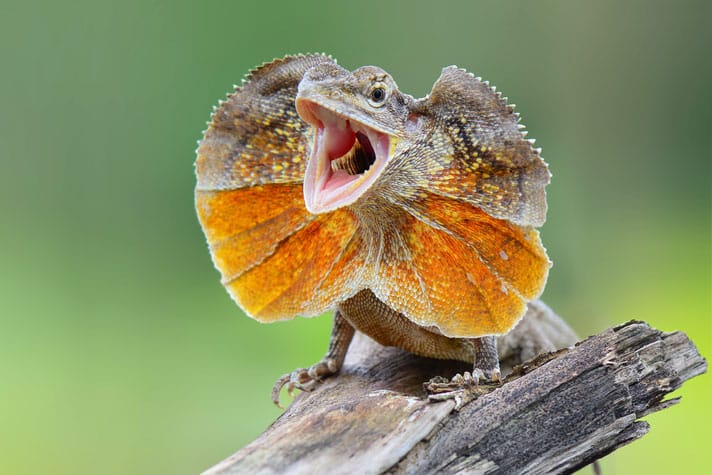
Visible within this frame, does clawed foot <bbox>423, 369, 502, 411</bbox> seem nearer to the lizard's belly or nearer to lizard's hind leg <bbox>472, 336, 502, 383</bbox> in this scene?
lizard's hind leg <bbox>472, 336, 502, 383</bbox>

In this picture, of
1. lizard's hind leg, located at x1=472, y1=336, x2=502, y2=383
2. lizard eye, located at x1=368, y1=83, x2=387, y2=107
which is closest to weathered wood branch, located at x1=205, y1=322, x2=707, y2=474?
lizard's hind leg, located at x1=472, y1=336, x2=502, y2=383

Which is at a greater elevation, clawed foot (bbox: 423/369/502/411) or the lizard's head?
the lizard's head

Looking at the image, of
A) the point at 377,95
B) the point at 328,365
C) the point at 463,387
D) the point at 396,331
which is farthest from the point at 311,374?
the point at 377,95

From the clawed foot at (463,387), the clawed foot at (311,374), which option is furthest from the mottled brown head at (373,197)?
the clawed foot at (311,374)

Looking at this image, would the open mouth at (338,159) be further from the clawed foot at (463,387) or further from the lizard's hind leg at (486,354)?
the lizard's hind leg at (486,354)

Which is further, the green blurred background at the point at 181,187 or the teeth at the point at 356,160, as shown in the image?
the green blurred background at the point at 181,187

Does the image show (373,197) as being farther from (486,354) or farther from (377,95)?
(486,354)
